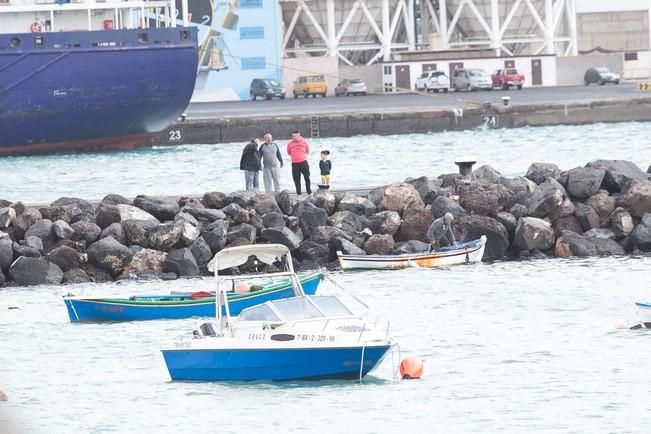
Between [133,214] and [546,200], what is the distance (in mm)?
8702

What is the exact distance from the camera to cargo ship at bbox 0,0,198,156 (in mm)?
64812

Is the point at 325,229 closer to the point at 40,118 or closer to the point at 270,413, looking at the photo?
the point at 270,413

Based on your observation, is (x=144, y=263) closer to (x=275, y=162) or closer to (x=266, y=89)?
(x=275, y=162)

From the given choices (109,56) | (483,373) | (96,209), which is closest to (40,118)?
(109,56)

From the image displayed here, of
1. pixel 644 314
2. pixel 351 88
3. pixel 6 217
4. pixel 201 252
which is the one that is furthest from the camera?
pixel 351 88

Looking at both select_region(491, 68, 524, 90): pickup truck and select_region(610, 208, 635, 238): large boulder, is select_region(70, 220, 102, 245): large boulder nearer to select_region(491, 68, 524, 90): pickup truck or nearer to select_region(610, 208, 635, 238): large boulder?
select_region(610, 208, 635, 238): large boulder

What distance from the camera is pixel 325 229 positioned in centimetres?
3450

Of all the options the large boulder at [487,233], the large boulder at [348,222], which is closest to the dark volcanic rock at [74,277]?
the large boulder at [348,222]

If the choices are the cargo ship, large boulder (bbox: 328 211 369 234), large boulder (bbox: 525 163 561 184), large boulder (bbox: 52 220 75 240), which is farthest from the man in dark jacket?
the cargo ship

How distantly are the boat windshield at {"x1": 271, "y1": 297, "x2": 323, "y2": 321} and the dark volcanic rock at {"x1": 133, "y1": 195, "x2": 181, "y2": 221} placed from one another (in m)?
14.1

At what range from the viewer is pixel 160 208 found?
35.9 meters

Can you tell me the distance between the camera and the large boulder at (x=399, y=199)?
35.9 meters

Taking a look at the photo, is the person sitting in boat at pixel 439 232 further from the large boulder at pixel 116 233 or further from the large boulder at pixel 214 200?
the large boulder at pixel 116 233

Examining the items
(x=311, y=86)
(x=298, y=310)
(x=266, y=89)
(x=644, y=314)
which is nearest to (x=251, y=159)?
(x=644, y=314)
